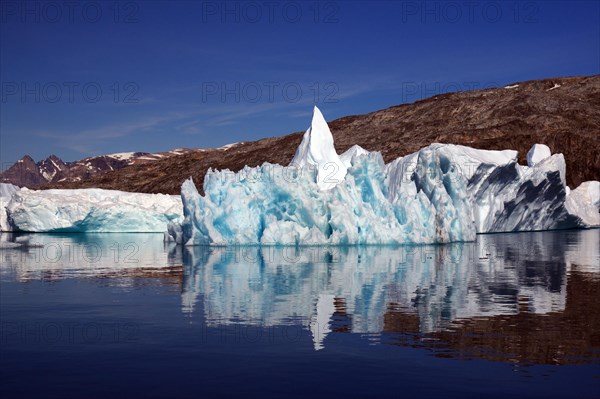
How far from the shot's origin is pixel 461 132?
89875mm

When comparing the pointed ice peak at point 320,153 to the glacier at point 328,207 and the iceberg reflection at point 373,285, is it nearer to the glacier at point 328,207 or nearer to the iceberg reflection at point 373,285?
the glacier at point 328,207

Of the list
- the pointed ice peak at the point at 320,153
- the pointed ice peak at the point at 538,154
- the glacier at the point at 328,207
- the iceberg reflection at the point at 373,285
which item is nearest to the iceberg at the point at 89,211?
the pointed ice peak at the point at 320,153

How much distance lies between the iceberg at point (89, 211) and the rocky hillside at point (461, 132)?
140 ft

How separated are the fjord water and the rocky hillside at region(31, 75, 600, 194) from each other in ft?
221

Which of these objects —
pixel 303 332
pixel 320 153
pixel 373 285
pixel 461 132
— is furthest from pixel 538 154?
pixel 303 332

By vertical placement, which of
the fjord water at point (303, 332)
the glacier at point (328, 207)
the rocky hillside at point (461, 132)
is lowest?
the fjord water at point (303, 332)

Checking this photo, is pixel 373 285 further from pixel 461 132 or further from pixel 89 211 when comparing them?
pixel 461 132

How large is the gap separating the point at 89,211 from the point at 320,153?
45.8 ft

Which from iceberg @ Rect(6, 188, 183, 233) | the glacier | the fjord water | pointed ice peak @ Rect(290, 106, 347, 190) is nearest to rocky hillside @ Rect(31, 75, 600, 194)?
iceberg @ Rect(6, 188, 183, 233)

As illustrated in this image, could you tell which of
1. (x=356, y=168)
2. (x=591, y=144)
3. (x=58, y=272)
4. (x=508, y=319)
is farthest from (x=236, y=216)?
(x=591, y=144)

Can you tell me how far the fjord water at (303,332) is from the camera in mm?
7000

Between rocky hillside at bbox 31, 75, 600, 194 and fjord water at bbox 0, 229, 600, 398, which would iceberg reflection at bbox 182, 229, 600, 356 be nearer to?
fjord water at bbox 0, 229, 600, 398

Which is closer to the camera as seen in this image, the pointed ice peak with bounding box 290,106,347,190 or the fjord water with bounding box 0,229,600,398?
the fjord water with bounding box 0,229,600,398

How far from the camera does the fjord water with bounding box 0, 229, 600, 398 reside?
7.00 metres
